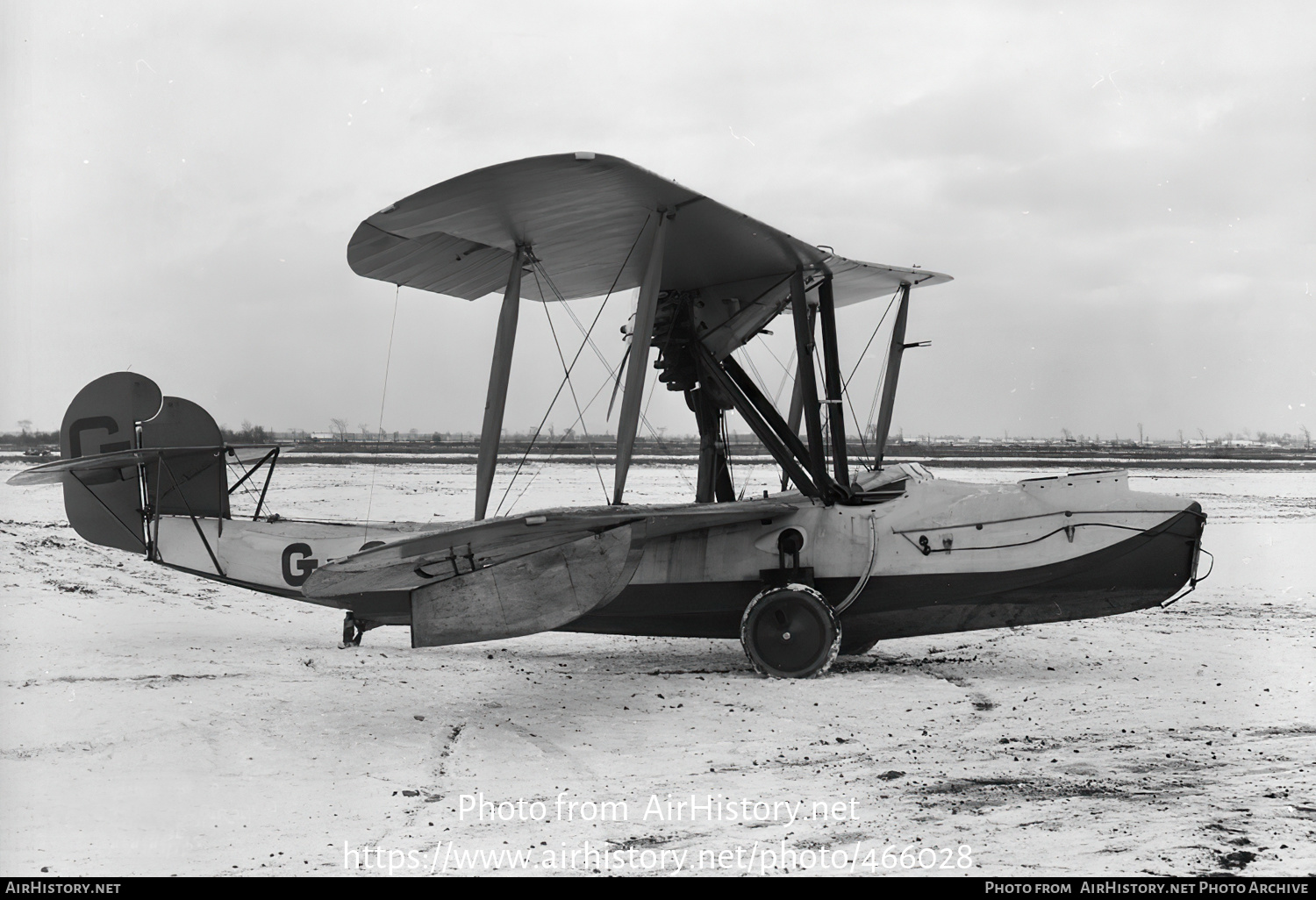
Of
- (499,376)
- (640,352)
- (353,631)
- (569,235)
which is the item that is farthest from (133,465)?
(640,352)

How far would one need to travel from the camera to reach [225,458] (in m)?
9.57

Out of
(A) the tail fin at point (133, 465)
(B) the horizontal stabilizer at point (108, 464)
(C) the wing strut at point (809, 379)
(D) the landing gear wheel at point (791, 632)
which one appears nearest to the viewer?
(D) the landing gear wheel at point (791, 632)

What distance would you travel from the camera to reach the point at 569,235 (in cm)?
805

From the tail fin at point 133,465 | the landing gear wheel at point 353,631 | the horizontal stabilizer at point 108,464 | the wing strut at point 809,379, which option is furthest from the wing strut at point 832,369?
the tail fin at point 133,465

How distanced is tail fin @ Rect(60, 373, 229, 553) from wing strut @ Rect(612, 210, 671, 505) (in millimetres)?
4473

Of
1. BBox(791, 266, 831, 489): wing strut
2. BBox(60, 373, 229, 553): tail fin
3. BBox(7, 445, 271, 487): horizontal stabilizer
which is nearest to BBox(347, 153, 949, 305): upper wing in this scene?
BBox(791, 266, 831, 489): wing strut

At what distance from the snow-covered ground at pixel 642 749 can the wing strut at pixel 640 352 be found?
6.45 ft

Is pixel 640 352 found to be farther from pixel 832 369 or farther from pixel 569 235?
pixel 832 369

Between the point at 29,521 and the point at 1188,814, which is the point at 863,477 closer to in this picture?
the point at 1188,814

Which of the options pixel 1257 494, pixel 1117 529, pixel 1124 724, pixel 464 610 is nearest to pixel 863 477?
pixel 1117 529

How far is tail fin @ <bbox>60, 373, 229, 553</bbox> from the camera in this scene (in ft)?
30.0

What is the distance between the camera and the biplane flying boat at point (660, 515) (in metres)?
6.70

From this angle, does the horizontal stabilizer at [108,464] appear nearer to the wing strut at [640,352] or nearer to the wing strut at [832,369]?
the wing strut at [640,352]

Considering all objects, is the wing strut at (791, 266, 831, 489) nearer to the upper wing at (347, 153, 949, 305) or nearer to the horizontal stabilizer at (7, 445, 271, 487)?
the upper wing at (347, 153, 949, 305)
